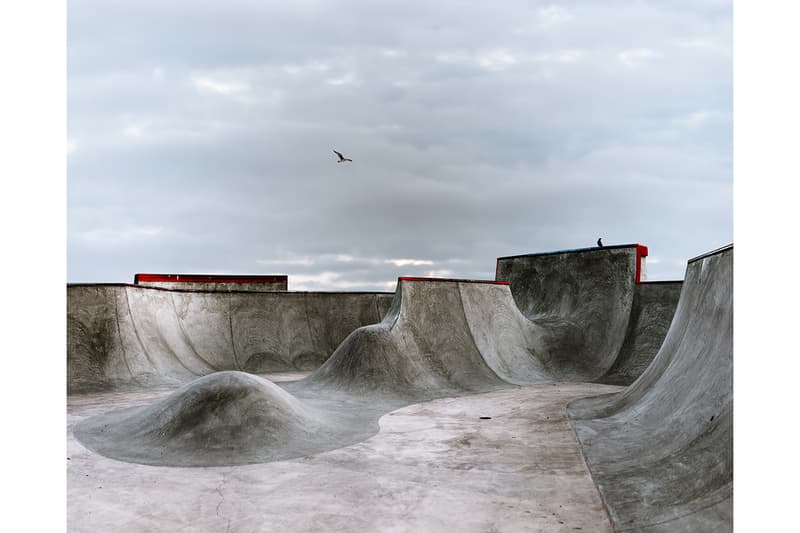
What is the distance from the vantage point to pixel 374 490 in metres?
5.23

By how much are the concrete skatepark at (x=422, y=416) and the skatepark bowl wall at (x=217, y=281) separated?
21.7 feet

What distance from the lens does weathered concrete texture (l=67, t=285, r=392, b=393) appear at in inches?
493

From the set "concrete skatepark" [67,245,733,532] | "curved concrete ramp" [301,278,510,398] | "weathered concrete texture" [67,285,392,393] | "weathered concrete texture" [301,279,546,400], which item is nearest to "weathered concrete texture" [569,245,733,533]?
"concrete skatepark" [67,245,733,532]

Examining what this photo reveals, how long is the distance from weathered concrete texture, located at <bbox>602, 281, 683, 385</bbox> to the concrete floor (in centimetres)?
693

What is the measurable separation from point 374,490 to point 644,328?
11559 millimetres

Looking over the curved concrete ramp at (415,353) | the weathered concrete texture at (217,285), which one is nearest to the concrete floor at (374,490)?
the curved concrete ramp at (415,353)

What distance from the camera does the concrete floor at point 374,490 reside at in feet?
14.7

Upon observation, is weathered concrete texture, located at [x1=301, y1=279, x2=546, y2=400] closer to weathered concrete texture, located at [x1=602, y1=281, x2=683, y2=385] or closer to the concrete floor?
weathered concrete texture, located at [x1=602, y1=281, x2=683, y2=385]

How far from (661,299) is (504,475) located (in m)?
11.0

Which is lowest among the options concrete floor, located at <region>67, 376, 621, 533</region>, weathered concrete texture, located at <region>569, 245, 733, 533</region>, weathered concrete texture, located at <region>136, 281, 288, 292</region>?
concrete floor, located at <region>67, 376, 621, 533</region>

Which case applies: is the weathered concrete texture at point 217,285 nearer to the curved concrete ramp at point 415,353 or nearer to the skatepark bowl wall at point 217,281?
the skatepark bowl wall at point 217,281

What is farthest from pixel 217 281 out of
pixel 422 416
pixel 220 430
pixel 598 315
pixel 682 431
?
pixel 682 431
